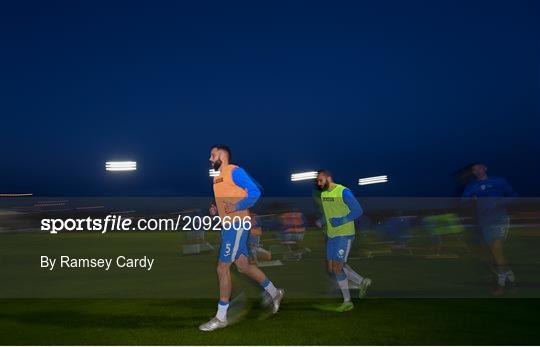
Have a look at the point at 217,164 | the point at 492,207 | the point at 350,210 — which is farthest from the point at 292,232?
the point at 217,164

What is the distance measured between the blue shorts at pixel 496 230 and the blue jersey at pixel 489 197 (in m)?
0.08

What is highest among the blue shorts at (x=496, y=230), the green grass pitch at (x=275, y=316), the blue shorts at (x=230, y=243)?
the blue shorts at (x=230, y=243)

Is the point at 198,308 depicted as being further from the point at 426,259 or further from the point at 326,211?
the point at 426,259

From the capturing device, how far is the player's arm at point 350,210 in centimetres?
948

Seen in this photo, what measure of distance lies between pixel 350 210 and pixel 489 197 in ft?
10.2

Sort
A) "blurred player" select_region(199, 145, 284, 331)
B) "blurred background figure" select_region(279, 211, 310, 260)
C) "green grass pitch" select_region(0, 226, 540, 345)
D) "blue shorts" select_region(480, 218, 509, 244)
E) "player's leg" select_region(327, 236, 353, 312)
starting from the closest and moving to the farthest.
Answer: "green grass pitch" select_region(0, 226, 540, 345)
"blurred player" select_region(199, 145, 284, 331)
"player's leg" select_region(327, 236, 353, 312)
"blue shorts" select_region(480, 218, 509, 244)
"blurred background figure" select_region(279, 211, 310, 260)

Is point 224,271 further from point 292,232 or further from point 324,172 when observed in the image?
point 292,232

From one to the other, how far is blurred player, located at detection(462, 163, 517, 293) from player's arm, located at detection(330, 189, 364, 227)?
294 cm

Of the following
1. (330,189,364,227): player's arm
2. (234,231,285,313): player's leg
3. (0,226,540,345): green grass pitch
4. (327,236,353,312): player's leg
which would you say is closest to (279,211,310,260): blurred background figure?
(0,226,540,345): green grass pitch

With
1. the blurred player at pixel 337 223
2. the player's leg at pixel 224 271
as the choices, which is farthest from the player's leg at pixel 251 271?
the blurred player at pixel 337 223

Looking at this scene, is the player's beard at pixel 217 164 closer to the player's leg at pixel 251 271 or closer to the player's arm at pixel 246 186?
the player's arm at pixel 246 186

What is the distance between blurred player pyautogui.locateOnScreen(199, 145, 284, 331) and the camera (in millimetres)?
8180

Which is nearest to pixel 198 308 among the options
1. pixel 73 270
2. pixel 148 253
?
pixel 73 270

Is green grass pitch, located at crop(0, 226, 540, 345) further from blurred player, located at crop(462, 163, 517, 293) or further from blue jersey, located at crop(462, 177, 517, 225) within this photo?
blue jersey, located at crop(462, 177, 517, 225)
